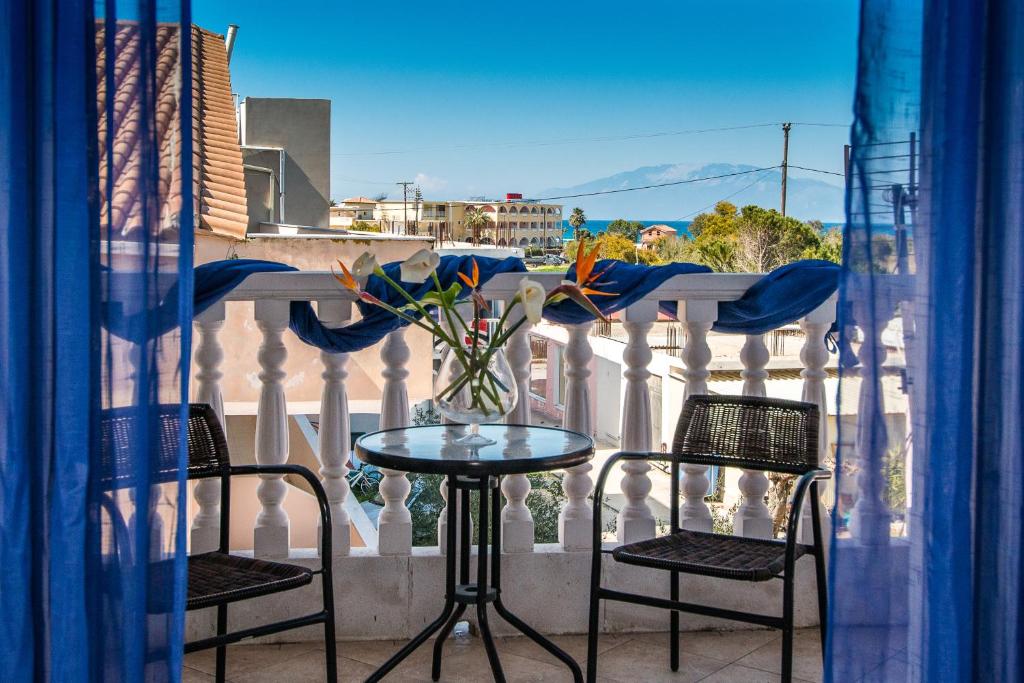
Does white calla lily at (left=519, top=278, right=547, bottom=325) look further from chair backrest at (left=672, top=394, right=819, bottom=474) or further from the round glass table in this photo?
chair backrest at (left=672, top=394, right=819, bottom=474)

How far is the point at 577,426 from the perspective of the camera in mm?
2865

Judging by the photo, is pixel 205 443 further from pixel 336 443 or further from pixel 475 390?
pixel 475 390

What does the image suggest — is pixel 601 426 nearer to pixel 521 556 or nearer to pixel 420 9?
pixel 521 556

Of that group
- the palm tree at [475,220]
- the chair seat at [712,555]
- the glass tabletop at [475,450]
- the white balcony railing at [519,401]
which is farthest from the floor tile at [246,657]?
the palm tree at [475,220]

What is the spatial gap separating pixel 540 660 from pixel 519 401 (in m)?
0.73

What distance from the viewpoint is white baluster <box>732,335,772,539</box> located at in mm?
2896

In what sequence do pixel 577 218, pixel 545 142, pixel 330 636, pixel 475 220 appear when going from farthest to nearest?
pixel 545 142 → pixel 577 218 → pixel 475 220 → pixel 330 636

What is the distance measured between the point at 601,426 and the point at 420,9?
1682 inches

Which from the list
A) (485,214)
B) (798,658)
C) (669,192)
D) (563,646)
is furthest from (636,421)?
(669,192)

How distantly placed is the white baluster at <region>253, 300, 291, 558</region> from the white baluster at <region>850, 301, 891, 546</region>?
62.2 inches

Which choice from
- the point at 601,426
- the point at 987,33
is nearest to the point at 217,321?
the point at 987,33

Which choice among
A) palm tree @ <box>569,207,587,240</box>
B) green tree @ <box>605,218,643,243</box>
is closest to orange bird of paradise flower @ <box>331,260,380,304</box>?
green tree @ <box>605,218,643,243</box>

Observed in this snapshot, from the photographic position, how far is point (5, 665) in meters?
1.59

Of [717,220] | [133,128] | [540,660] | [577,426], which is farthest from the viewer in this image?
[717,220]
